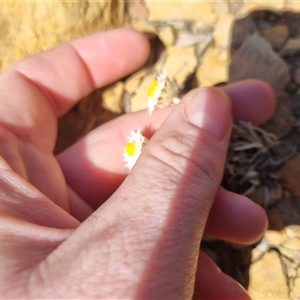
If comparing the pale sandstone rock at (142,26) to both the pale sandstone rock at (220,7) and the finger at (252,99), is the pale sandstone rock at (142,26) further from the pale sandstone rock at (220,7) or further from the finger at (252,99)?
the finger at (252,99)

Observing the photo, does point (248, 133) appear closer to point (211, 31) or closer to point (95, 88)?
point (211, 31)

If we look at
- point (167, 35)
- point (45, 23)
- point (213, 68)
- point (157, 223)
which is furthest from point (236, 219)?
point (45, 23)

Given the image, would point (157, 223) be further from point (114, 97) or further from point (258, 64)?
point (114, 97)

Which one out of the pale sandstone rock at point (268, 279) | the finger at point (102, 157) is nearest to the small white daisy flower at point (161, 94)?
the finger at point (102, 157)

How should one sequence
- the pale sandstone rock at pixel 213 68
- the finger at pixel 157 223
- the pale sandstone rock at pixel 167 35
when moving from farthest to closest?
1. the pale sandstone rock at pixel 167 35
2. the pale sandstone rock at pixel 213 68
3. the finger at pixel 157 223

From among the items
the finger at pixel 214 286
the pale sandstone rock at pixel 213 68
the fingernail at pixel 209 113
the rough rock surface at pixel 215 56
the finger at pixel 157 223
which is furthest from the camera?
the pale sandstone rock at pixel 213 68

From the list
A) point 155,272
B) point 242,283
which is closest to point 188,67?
point 242,283
